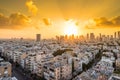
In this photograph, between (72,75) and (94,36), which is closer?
(72,75)

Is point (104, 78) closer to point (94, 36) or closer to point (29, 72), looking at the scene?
point (29, 72)

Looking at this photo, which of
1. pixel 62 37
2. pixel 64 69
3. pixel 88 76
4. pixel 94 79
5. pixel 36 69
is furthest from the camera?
pixel 62 37

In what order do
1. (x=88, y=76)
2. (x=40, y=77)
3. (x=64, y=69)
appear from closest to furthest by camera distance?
(x=88, y=76) < (x=64, y=69) < (x=40, y=77)

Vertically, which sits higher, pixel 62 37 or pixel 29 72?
pixel 62 37

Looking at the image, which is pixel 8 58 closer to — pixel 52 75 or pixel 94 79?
pixel 52 75

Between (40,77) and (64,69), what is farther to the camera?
(40,77)

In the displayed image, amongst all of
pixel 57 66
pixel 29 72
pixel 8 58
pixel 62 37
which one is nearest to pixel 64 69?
pixel 57 66

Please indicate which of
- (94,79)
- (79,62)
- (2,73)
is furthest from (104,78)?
(2,73)

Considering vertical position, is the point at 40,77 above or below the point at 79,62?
below

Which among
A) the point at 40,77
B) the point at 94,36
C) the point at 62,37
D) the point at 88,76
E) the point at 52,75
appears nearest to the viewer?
the point at 88,76
